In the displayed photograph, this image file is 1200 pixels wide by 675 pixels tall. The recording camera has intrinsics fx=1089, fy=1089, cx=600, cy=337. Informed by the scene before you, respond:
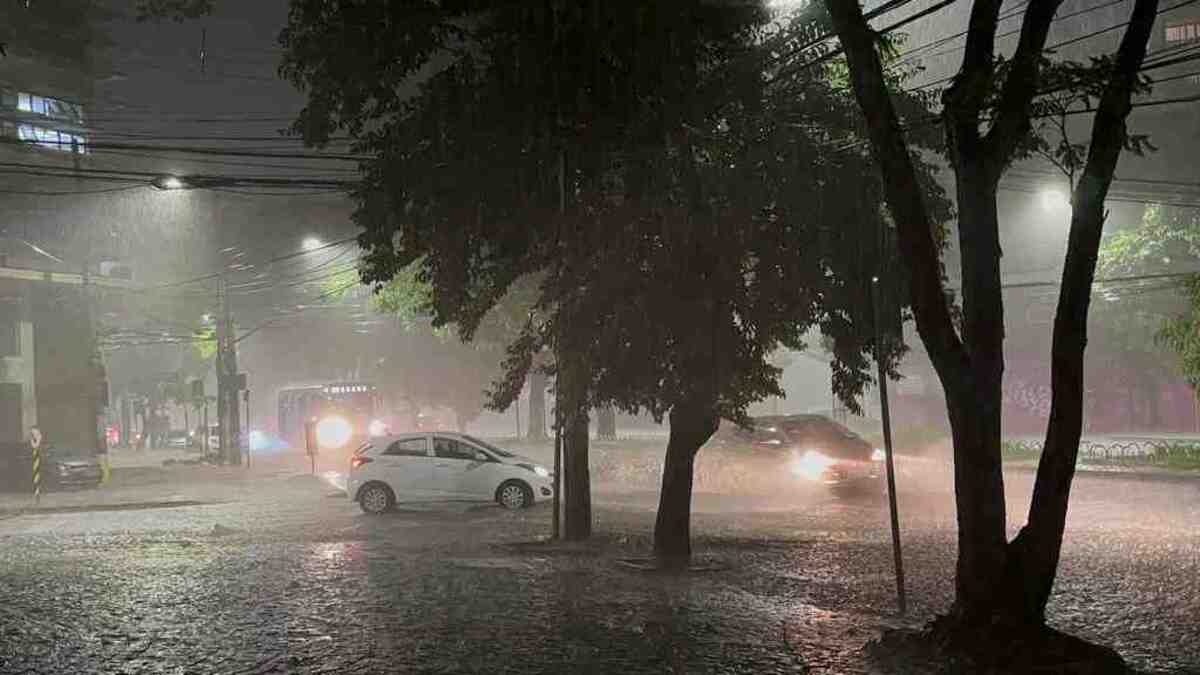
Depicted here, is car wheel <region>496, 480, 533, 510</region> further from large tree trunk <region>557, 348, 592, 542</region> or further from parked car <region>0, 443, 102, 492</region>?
parked car <region>0, 443, 102, 492</region>

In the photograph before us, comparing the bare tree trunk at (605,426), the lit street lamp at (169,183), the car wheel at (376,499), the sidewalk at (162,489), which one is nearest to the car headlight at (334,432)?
the sidewalk at (162,489)

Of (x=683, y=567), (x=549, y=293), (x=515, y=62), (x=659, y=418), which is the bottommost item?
(x=683, y=567)

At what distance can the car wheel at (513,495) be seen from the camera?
21203 millimetres

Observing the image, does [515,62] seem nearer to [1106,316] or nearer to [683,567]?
[683,567]


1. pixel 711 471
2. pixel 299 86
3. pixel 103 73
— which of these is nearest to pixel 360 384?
pixel 103 73

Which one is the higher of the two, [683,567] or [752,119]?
[752,119]

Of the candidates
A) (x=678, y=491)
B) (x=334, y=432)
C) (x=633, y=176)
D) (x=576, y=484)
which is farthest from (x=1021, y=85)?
(x=334, y=432)

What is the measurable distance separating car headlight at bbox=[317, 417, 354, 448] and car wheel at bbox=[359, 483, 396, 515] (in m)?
26.3

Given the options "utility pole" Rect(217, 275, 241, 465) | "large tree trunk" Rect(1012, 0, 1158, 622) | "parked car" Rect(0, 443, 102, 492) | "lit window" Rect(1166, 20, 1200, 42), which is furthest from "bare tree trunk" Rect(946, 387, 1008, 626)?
"lit window" Rect(1166, 20, 1200, 42)

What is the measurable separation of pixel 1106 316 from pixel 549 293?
38753 millimetres

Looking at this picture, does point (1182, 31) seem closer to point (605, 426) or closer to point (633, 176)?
point (605, 426)

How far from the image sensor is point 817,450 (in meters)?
23.1

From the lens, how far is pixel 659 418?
12.9 meters

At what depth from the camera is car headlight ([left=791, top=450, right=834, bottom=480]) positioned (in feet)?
74.1
